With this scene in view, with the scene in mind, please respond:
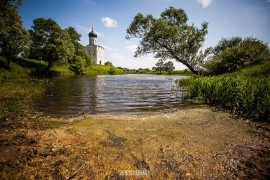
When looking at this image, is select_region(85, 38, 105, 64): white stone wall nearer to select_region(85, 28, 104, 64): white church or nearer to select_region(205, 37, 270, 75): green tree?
select_region(85, 28, 104, 64): white church

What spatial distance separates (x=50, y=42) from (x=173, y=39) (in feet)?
118

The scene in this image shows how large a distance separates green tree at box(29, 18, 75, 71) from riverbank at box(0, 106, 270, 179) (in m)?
40.0

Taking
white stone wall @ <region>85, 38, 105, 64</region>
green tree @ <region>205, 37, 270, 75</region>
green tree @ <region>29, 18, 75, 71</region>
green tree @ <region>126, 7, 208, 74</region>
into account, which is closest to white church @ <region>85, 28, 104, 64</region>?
white stone wall @ <region>85, 38, 105, 64</region>

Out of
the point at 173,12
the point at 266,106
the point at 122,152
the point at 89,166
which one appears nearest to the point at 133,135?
the point at 122,152

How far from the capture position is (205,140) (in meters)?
5.13

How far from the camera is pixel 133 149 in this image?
14.6ft

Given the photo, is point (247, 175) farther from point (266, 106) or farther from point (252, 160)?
point (266, 106)

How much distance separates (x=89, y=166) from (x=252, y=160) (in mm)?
3993

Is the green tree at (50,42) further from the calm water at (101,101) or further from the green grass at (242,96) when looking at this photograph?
the green grass at (242,96)

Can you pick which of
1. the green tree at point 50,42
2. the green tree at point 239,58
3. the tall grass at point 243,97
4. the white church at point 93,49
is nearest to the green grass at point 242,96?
the tall grass at point 243,97

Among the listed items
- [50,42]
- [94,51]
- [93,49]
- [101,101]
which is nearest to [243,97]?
[101,101]

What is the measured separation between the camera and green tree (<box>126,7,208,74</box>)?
25.4 meters

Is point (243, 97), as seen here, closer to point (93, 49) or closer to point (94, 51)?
point (94, 51)

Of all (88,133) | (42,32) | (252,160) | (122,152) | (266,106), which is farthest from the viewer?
(42,32)
